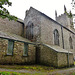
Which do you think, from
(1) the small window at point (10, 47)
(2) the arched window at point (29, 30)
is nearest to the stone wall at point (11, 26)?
(2) the arched window at point (29, 30)

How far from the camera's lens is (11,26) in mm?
15711

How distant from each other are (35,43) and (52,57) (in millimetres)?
3975

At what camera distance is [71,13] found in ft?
27.9

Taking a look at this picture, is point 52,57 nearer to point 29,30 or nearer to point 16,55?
point 16,55

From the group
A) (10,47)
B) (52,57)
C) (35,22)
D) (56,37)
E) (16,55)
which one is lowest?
(52,57)

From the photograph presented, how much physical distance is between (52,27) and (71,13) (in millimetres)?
7174

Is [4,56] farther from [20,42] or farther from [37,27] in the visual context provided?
[37,27]

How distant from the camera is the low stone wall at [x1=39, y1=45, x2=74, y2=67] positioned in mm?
10608

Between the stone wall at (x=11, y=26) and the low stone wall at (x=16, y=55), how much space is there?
5253mm

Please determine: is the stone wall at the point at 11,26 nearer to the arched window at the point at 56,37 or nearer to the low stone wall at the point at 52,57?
the low stone wall at the point at 52,57

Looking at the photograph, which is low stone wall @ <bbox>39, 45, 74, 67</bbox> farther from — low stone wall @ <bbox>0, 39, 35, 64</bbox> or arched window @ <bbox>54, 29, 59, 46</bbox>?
arched window @ <bbox>54, 29, 59, 46</bbox>

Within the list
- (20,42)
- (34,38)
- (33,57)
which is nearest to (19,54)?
(20,42)

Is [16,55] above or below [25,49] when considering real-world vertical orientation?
below

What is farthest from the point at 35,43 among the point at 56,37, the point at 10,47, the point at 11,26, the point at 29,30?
the point at 11,26
